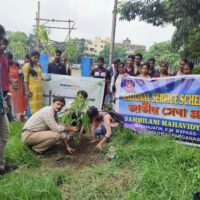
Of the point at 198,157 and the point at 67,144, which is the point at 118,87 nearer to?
the point at 67,144

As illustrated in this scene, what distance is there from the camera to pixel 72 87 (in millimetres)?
7977

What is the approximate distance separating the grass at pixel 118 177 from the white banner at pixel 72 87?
2591 millimetres

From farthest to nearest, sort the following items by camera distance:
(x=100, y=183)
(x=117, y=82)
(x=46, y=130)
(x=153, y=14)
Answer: (x=153, y=14)
(x=117, y=82)
(x=46, y=130)
(x=100, y=183)

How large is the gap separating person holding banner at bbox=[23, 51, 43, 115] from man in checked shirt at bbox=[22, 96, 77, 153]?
1974 millimetres

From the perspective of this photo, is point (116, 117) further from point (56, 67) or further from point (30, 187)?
point (56, 67)

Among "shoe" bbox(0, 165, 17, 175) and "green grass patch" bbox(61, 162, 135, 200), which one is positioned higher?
"green grass patch" bbox(61, 162, 135, 200)

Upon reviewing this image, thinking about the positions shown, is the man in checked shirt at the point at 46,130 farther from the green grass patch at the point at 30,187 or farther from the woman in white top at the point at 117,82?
the woman in white top at the point at 117,82

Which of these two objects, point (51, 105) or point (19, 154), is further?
point (51, 105)

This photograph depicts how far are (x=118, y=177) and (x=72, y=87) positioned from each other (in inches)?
159

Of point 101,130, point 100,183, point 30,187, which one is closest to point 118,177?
point 100,183

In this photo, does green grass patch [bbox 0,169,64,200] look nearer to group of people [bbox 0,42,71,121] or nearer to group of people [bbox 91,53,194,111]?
group of people [bbox 0,42,71,121]

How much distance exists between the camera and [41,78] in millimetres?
7707

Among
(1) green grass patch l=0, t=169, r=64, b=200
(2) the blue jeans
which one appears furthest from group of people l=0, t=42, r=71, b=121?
(1) green grass patch l=0, t=169, r=64, b=200

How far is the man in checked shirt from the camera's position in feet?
17.5
